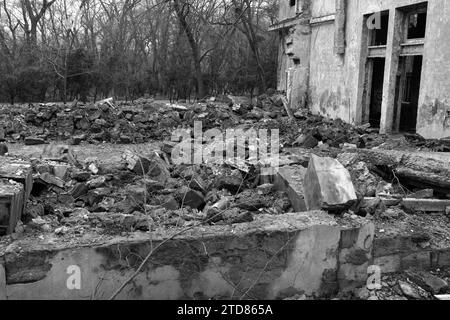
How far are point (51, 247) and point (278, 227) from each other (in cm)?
195

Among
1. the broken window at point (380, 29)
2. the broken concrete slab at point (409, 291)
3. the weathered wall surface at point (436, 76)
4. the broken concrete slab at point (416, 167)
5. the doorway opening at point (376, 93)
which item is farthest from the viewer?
the doorway opening at point (376, 93)

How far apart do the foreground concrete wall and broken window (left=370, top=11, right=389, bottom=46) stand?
9368mm

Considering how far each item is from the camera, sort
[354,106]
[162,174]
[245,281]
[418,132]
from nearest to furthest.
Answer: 1. [245,281]
2. [162,174]
3. [418,132]
4. [354,106]

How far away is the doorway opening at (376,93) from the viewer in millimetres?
13305

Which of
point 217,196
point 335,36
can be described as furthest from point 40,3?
point 217,196

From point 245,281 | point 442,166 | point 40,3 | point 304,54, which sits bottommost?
point 245,281

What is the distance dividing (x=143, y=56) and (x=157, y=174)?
1549 cm

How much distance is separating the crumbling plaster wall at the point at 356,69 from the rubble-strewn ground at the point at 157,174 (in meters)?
0.57

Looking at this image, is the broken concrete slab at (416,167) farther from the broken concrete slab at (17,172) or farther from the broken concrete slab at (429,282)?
the broken concrete slab at (17,172)

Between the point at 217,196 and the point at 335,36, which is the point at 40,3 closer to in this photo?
the point at 335,36

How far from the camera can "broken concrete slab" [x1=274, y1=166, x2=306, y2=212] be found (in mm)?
5582

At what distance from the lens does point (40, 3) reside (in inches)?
955

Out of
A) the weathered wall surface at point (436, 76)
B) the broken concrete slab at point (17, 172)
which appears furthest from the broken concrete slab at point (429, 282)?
the weathered wall surface at point (436, 76)

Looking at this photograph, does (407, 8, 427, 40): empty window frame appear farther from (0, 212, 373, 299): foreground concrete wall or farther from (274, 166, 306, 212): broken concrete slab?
(0, 212, 373, 299): foreground concrete wall
